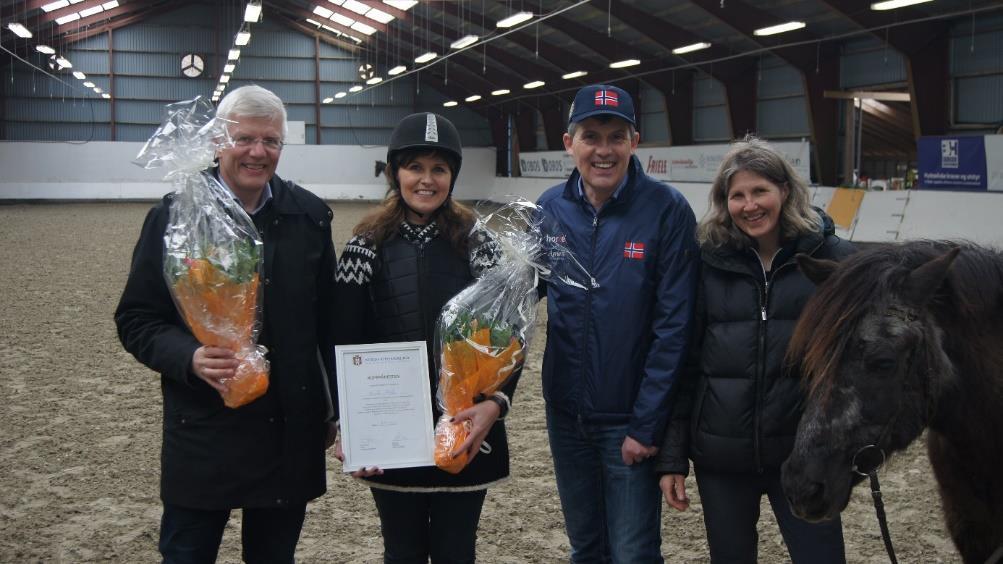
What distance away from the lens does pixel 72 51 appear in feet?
99.3

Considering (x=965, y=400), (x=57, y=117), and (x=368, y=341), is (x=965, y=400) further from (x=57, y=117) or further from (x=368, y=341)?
(x=57, y=117)

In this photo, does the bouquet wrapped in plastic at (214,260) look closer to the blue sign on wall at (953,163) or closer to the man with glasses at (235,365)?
the man with glasses at (235,365)

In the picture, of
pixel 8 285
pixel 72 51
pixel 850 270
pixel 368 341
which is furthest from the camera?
pixel 72 51

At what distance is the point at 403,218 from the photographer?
2289 millimetres

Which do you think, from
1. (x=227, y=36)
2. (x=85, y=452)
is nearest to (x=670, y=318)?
(x=85, y=452)

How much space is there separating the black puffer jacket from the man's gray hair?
1218mm

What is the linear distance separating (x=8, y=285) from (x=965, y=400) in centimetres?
1126

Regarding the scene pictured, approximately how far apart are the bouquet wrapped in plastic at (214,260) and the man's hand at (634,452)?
965 mm

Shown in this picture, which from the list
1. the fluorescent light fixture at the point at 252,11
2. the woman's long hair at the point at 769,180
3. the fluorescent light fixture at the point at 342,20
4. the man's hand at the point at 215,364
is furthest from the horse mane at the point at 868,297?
the fluorescent light fixture at the point at 342,20

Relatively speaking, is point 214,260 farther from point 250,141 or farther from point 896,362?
point 896,362

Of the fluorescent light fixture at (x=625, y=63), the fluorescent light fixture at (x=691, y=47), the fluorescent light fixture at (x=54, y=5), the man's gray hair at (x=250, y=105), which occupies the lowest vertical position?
the man's gray hair at (x=250, y=105)

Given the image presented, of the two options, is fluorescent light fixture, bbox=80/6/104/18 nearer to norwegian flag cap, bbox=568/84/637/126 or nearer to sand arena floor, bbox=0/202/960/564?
sand arena floor, bbox=0/202/960/564

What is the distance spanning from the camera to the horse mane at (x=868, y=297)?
1895mm

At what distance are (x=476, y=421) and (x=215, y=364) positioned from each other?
0.66 metres
